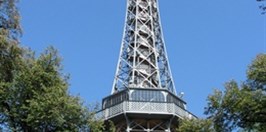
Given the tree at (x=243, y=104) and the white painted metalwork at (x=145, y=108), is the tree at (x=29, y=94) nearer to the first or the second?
the tree at (x=243, y=104)

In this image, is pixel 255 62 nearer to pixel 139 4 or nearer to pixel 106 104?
pixel 106 104

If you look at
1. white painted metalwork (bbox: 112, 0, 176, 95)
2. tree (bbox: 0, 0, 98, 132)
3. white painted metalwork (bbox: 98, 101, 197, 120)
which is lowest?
tree (bbox: 0, 0, 98, 132)

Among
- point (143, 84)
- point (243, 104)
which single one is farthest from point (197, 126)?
point (143, 84)

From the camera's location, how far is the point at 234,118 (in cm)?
2586

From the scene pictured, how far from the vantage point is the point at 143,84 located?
5141 centimetres

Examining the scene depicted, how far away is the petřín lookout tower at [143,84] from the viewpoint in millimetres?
43775

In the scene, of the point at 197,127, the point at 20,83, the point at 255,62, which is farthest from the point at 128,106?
the point at 20,83

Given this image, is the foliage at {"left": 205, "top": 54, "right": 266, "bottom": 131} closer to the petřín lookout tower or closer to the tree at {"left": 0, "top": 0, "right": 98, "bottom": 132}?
the tree at {"left": 0, "top": 0, "right": 98, "bottom": 132}

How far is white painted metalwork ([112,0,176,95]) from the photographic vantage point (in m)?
51.4

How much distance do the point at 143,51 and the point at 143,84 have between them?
15.2 ft

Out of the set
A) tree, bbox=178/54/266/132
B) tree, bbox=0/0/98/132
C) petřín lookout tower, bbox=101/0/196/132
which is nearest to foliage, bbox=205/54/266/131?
tree, bbox=178/54/266/132

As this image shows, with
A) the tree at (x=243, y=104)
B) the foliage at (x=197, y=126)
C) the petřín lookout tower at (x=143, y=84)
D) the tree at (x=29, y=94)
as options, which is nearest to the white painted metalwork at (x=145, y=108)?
the petřín lookout tower at (x=143, y=84)

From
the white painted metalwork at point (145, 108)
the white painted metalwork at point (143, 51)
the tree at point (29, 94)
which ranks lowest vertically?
the tree at point (29, 94)

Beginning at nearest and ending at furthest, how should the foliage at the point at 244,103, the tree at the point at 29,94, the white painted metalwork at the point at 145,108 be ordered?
the tree at the point at 29,94 → the foliage at the point at 244,103 → the white painted metalwork at the point at 145,108
